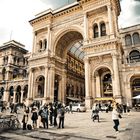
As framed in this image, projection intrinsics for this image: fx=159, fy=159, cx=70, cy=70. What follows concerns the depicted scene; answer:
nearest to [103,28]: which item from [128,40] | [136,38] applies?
[128,40]

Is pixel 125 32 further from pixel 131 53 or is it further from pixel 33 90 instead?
pixel 33 90

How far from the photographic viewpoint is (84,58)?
2677 cm

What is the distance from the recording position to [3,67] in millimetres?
48562

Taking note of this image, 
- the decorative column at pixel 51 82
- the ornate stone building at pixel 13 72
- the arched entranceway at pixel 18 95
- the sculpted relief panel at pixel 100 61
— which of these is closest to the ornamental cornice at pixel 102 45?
the sculpted relief panel at pixel 100 61

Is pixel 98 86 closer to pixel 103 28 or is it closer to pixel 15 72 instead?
pixel 103 28

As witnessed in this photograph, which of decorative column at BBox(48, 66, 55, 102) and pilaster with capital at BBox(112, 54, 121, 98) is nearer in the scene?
pilaster with capital at BBox(112, 54, 121, 98)

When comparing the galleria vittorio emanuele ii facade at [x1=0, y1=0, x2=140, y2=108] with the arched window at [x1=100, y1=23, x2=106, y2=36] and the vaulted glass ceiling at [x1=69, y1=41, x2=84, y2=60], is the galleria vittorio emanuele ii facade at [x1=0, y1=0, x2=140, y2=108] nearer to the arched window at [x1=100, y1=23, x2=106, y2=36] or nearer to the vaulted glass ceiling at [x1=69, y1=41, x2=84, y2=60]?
the arched window at [x1=100, y1=23, x2=106, y2=36]

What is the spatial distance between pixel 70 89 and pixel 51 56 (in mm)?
13006

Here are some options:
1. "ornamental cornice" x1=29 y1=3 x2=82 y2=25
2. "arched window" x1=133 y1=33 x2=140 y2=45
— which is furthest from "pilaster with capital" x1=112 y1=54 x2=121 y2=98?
"arched window" x1=133 y1=33 x2=140 y2=45

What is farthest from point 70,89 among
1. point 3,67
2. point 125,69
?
point 3,67

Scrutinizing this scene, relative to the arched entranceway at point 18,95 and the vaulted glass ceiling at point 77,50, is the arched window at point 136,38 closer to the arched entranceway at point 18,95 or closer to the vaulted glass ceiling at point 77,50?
the vaulted glass ceiling at point 77,50

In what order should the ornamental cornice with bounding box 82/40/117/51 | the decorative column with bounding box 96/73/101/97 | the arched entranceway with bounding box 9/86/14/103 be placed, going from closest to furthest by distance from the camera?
1. the ornamental cornice with bounding box 82/40/117/51
2. the decorative column with bounding box 96/73/101/97
3. the arched entranceway with bounding box 9/86/14/103

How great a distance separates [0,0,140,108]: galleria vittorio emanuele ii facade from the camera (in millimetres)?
24478

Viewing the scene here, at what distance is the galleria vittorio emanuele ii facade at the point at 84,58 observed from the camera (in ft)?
80.3
